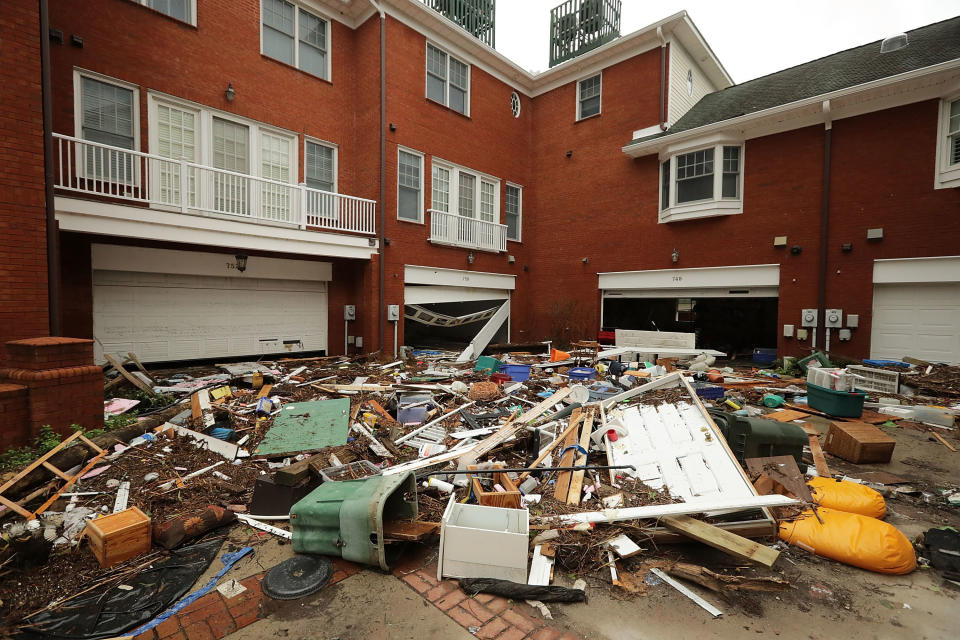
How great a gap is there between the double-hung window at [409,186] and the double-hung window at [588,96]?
20.6ft

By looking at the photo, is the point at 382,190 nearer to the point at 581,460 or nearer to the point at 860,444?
the point at 581,460

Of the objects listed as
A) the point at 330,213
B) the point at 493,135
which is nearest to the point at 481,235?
the point at 493,135

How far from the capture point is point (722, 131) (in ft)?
37.9

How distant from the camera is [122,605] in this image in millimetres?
2701

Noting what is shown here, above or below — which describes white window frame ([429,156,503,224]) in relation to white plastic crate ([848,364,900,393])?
above

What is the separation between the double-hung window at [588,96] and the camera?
573 inches

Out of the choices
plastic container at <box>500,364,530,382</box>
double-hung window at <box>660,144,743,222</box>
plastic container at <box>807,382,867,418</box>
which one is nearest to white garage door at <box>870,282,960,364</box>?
double-hung window at <box>660,144,743,222</box>

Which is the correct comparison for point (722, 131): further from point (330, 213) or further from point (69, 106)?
point (69, 106)

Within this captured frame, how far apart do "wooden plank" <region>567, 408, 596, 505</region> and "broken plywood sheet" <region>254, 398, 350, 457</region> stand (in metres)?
2.86

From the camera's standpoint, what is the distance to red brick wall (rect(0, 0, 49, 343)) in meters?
5.07

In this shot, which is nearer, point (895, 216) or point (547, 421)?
point (547, 421)

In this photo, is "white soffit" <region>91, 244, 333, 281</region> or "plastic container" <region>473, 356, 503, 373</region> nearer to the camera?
"white soffit" <region>91, 244, 333, 281</region>

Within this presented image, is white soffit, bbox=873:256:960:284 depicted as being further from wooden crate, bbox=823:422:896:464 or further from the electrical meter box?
wooden crate, bbox=823:422:896:464

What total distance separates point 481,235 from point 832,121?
978 cm
